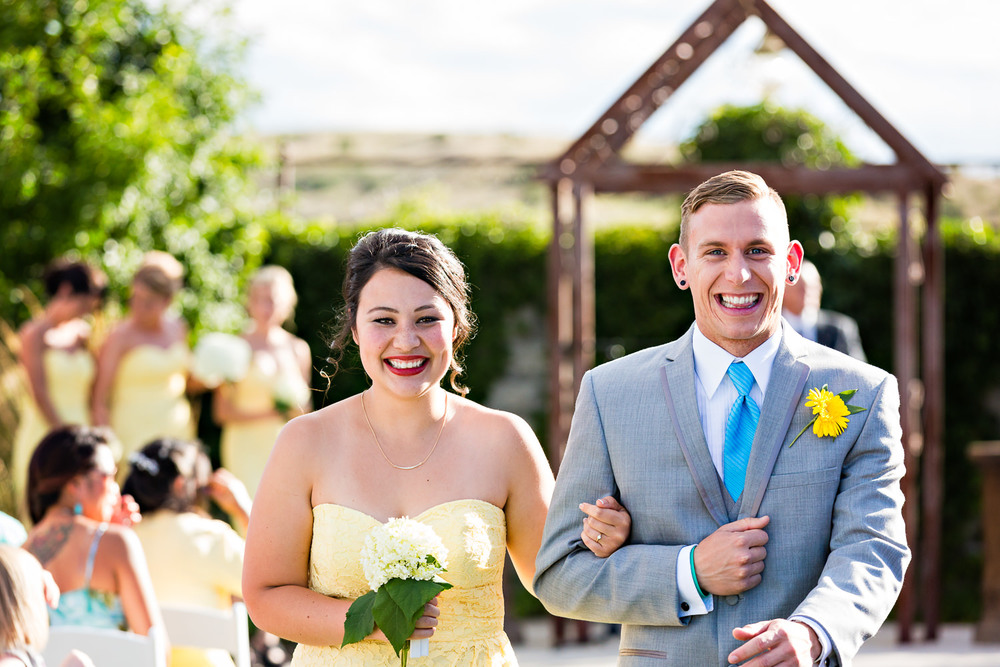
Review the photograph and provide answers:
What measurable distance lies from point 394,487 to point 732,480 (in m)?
0.96

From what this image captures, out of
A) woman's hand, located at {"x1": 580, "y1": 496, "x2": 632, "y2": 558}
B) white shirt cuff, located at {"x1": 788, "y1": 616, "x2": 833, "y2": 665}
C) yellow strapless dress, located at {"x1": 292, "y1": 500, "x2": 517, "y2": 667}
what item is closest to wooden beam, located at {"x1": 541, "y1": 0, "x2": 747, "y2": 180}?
yellow strapless dress, located at {"x1": 292, "y1": 500, "x2": 517, "y2": 667}

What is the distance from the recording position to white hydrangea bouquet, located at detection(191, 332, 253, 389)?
6445 millimetres

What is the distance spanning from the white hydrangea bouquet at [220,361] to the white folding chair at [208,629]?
9.31 ft

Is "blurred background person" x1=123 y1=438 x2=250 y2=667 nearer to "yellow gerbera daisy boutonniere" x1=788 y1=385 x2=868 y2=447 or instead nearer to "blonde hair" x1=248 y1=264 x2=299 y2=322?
"blonde hair" x1=248 y1=264 x2=299 y2=322

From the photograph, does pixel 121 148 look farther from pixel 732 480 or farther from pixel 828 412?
pixel 828 412

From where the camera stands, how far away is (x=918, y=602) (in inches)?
309

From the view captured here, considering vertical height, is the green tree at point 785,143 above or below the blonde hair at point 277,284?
above

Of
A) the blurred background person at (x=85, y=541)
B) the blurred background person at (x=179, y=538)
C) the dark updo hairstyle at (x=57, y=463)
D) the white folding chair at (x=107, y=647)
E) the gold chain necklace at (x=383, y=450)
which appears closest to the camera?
the gold chain necklace at (x=383, y=450)

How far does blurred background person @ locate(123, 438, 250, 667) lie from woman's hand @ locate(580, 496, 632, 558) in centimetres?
202

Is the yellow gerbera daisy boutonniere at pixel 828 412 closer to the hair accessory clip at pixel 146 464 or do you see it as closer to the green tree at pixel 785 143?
the hair accessory clip at pixel 146 464

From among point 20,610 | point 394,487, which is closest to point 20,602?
point 20,610

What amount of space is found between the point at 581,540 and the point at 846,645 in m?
0.61

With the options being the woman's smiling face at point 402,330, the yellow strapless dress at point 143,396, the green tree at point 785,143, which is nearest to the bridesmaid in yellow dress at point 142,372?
the yellow strapless dress at point 143,396

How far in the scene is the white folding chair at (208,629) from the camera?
3643mm
